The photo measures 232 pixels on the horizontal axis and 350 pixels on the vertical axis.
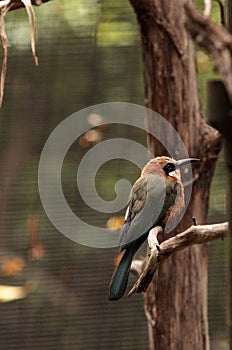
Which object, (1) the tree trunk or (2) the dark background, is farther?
(2) the dark background

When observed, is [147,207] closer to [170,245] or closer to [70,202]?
[170,245]

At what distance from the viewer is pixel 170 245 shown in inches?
37.7

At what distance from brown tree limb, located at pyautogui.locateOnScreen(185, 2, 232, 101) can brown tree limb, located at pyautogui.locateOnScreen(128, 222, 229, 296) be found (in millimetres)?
183

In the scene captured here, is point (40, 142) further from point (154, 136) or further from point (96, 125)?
point (154, 136)

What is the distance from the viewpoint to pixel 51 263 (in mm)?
2092

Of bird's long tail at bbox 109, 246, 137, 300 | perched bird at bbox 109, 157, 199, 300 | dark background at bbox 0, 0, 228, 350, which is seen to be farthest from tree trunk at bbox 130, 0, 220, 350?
dark background at bbox 0, 0, 228, 350

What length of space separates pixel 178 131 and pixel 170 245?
61 centimetres

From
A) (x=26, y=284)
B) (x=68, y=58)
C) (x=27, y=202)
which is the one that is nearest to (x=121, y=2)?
(x=68, y=58)

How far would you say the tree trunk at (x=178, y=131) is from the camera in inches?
59.9

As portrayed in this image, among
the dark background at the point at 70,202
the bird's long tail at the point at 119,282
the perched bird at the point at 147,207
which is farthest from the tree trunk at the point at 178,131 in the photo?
the dark background at the point at 70,202

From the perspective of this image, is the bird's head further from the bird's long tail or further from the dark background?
the dark background

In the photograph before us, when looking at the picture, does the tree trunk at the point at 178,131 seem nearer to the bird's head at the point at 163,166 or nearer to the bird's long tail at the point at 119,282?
the bird's head at the point at 163,166

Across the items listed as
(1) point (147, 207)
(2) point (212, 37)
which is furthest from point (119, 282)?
(2) point (212, 37)

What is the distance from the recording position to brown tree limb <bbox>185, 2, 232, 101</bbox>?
900mm
